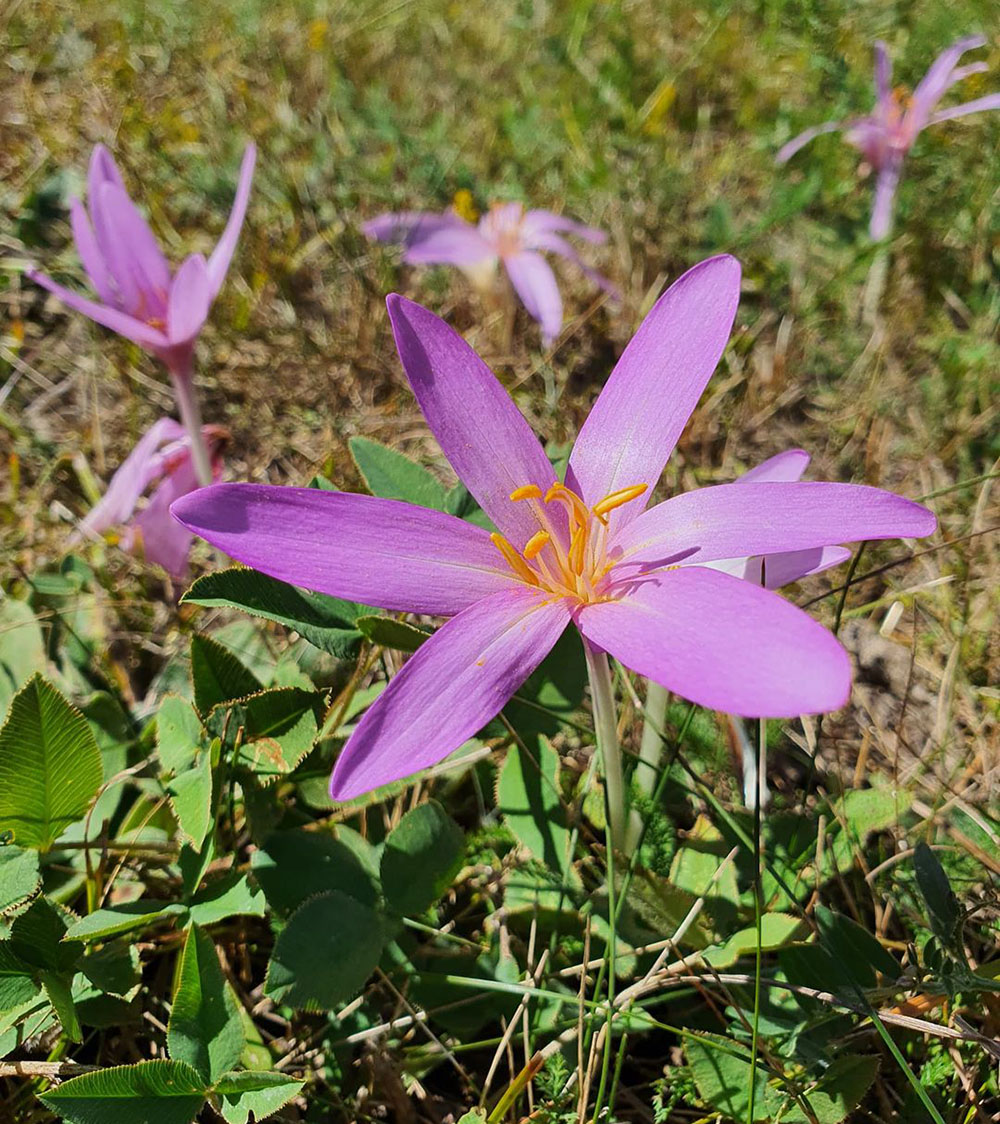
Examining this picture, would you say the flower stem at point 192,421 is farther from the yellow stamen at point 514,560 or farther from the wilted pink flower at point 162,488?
the yellow stamen at point 514,560

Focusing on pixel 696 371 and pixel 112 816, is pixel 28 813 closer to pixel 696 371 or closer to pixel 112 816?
pixel 112 816

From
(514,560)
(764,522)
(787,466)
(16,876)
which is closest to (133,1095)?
(16,876)

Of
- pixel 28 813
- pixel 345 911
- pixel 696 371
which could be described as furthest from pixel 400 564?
pixel 28 813

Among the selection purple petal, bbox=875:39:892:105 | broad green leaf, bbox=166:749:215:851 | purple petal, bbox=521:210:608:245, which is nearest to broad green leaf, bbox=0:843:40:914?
broad green leaf, bbox=166:749:215:851

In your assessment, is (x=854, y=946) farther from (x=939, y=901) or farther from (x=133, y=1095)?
(x=133, y=1095)

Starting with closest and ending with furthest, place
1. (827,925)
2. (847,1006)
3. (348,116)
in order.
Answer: (847,1006), (827,925), (348,116)

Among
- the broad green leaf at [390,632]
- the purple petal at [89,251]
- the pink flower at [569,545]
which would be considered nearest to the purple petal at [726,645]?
the pink flower at [569,545]
